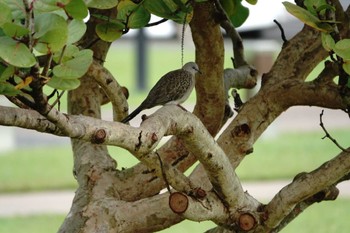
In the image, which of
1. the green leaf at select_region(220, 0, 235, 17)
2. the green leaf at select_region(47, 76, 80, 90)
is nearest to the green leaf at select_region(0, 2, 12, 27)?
the green leaf at select_region(47, 76, 80, 90)

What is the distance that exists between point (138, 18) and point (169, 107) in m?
0.35

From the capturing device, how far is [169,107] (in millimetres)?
→ 3514

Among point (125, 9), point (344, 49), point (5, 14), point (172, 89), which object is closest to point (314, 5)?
point (344, 49)

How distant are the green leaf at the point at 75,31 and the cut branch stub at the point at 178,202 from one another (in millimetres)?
1215

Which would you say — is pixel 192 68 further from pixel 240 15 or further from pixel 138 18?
pixel 138 18

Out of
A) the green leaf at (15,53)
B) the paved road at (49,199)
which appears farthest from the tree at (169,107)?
the paved road at (49,199)

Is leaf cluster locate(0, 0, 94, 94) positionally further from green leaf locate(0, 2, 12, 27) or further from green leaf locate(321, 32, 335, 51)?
green leaf locate(321, 32, 335, 51)

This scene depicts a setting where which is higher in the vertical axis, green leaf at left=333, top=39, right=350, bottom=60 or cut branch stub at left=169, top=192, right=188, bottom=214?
green leaf at left=333, top=39, right=350, bottom=60

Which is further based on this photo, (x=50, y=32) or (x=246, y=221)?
(x=246, y=221)

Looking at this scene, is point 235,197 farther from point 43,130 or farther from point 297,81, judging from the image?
point 43,130

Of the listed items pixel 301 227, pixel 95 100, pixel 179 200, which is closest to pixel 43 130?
pixel 179 200

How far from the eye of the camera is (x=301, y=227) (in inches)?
380

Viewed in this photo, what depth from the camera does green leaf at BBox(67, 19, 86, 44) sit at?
2.61 m

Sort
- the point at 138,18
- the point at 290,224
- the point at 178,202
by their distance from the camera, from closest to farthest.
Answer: the point at 138,18, the point at 178,202, the point at 290,224
